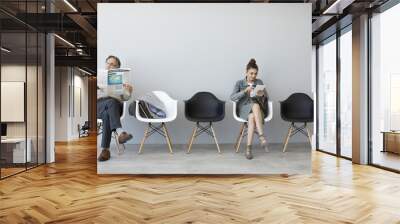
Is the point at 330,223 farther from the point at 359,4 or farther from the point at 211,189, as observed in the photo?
the point at 359,4

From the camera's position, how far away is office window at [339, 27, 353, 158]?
7750mm

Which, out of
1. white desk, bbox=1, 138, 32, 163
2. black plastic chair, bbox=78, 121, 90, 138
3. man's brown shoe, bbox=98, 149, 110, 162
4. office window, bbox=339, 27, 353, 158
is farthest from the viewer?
black plastic chair, bbox=78, 121, 90, 138

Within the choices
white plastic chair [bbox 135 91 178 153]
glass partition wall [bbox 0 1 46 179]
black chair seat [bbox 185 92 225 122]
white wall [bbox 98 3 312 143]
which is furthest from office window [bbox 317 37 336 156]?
glass partition wall [bbox 0 1 46 179]

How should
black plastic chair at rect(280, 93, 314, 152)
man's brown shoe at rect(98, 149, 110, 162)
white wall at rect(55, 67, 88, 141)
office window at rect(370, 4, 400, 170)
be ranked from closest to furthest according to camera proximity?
black plastic chair at rect(280, 93, 314, 152)
man's brown shoe at rect(98, 149, 110, 162)
office window at rect(370, 4, 400, 170)
white wall at rect(55, 67, 88, 141)

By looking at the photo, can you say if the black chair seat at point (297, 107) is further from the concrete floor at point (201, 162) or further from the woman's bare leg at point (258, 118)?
the concrete floor at point (201, 162)

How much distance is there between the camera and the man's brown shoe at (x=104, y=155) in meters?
5.54

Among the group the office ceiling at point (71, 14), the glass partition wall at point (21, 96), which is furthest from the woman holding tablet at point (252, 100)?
the glass partition wall at point (21, 96)

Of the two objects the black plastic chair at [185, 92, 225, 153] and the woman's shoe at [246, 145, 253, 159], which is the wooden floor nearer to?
the woman's shoe at [246, 145, 253, 159]

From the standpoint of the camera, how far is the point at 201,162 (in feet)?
18.2

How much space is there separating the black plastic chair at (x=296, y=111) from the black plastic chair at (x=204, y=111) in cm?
89

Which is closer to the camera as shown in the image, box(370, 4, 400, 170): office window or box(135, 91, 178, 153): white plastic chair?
box(135, 91, 178, 153): white plastic chair

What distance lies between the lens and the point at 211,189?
4.73 metres

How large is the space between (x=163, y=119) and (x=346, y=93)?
14.2 feet

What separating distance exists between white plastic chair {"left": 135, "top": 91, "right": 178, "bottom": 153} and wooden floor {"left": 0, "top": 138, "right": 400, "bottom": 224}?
2.03 feet
